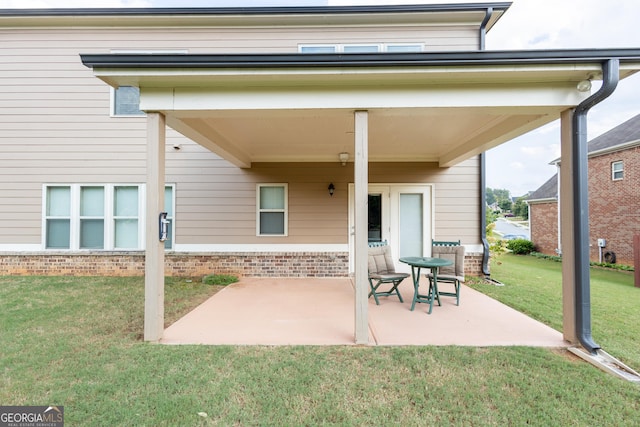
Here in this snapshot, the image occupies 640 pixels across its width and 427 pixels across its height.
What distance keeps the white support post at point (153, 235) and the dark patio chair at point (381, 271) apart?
292 cm

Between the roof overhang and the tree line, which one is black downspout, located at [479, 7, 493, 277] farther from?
the tree line

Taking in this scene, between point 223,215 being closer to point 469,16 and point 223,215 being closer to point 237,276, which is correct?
point 237,276

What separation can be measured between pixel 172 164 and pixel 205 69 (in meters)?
4.30

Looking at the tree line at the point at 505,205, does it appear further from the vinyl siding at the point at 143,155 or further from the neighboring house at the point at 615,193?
the vinyl siding at the point at 143,155

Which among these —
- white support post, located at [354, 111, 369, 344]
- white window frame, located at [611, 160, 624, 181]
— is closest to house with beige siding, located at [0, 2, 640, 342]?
white support post, located at [354, 111, 369, 344]

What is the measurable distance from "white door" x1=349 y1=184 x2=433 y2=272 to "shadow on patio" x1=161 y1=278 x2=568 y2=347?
1742mm

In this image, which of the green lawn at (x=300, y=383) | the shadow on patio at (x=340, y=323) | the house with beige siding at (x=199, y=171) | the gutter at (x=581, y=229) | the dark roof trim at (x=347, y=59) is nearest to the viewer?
the green lawn at (x=300, y=383)

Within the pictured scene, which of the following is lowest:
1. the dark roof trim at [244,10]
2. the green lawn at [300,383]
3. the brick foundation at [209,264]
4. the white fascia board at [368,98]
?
the green lawn at [300,383]

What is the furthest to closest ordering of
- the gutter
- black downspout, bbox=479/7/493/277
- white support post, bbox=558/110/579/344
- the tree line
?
the tree line < black downspout, bbox=479/7/493/277 < white support post, bbox=558/110/579/344 < the gutter

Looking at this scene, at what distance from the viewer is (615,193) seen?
10.9 m

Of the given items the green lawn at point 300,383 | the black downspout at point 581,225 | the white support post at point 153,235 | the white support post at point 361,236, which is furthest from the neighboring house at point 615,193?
the white support post at point 153,235

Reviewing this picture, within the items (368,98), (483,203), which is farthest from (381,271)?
(483,203)

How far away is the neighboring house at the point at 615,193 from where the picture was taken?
10203mm

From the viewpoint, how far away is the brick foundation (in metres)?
6.59
